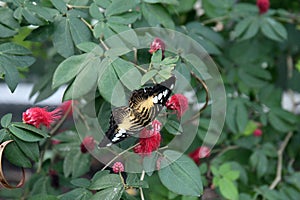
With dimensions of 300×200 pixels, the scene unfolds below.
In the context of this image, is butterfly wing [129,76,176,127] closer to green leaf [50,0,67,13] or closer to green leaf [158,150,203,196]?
green leaf [158,150,203,196]

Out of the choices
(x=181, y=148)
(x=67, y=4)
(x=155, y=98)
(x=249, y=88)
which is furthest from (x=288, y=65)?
(x=155, y=98)

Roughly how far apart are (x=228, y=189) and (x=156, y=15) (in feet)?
1.41

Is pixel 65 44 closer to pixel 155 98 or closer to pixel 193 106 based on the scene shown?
pixel 155 98

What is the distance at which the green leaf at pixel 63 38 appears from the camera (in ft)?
3.72

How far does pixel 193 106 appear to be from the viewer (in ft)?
4.91

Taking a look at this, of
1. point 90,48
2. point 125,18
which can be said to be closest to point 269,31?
point 125,18

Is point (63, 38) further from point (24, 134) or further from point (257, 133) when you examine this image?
point (257, 133)

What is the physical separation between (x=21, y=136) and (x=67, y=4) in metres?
0.32

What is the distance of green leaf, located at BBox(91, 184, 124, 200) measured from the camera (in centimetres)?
94

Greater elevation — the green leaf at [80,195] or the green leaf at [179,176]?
the green leaf at [179,176]

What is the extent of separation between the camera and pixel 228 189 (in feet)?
4.51

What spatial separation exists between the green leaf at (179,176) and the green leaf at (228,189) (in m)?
0.36

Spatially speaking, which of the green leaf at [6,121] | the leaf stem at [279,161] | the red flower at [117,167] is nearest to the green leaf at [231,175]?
the leaf stem at [279,161]

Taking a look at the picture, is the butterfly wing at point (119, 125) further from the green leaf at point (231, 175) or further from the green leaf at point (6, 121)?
the green leaf at point (231, 175)
